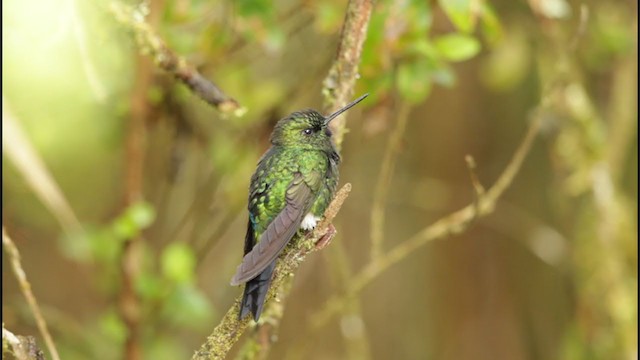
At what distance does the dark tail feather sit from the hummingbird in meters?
0.08

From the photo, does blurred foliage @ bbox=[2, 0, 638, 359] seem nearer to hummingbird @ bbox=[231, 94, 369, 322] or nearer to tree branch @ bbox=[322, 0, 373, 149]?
tree branch @ bbox=[322, 0, 373, 149]

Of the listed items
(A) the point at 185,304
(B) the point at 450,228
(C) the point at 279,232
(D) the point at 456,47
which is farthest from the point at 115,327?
(C) the point at 279,232

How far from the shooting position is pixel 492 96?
4910 millimetres

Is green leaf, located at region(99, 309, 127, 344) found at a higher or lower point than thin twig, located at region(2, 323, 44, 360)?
higher

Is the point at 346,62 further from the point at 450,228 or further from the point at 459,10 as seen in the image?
the point at 450,228

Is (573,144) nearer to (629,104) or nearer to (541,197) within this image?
(629,104)

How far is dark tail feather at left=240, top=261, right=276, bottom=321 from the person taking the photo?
56.3 inches

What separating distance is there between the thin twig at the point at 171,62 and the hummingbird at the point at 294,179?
123 millimetres

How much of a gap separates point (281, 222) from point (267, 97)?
1897 mm

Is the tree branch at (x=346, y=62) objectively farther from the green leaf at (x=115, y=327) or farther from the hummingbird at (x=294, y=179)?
the green leaf at (x=115, y=327)

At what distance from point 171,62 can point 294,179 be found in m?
0.49

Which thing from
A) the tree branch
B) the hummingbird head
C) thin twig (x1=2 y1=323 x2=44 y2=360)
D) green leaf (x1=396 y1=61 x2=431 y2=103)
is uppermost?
green leaf (x1=396 y1=61 x2=431 y2=103)

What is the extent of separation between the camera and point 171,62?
1.99 m

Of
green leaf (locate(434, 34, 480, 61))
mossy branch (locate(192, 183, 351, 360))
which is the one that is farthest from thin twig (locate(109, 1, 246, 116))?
green leaf (locate(434, 34, 480, 61))
